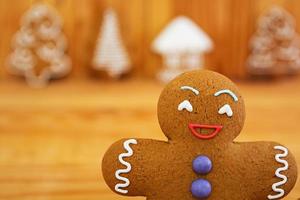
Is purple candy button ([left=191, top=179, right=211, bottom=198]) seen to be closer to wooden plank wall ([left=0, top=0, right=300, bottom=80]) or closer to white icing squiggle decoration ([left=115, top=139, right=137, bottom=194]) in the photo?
white icing squiggle decoration ([left=115, top=139, right=137, bottom=194])

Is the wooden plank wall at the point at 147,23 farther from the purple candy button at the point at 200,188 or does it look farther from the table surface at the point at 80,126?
the purple candy button at the point at 200,188

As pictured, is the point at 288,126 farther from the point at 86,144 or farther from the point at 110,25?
the point at 110,25

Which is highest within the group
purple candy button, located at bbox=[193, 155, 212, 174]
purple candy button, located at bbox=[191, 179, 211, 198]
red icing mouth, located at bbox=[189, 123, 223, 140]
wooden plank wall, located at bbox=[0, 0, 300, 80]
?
wooden plank wall, located at bbox=[0, 0, 300, 80]

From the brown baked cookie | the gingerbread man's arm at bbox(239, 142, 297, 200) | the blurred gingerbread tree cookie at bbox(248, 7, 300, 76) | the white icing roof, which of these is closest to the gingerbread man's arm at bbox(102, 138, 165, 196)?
the brown baked cookie

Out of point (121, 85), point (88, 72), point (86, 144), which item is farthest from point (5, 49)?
point (86, 144)

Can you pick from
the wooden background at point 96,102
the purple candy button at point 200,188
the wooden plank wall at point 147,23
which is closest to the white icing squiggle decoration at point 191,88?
the purple candy button at point 200,188

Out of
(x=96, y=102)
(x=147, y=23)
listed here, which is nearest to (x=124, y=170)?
(x=96, y=102)
